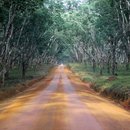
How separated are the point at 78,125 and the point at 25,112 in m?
4.71

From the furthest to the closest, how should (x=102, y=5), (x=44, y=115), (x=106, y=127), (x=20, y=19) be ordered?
(x=102, y=5) < (x=20, y=19) < (x=44, y=115) < (x=106, y=127)

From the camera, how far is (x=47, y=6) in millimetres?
58875

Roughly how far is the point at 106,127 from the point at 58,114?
363 cm

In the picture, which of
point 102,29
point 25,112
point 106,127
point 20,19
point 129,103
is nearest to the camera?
point 106,127

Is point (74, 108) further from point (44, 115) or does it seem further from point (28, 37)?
point (28, 37)

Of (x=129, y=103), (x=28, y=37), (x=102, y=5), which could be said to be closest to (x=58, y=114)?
(x=129, y=103)

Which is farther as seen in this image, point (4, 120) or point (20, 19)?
point (20, 19)

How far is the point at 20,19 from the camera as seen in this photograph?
48812 mm

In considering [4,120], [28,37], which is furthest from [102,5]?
[4,120]

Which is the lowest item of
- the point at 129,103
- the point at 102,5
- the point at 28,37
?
the point at 129,103

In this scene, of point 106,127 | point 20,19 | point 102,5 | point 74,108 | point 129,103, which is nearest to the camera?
point 106,127

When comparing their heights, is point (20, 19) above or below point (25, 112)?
above

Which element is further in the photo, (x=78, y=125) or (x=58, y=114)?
(x=58, y=114)

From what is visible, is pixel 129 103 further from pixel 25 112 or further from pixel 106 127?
pixel 106 127
